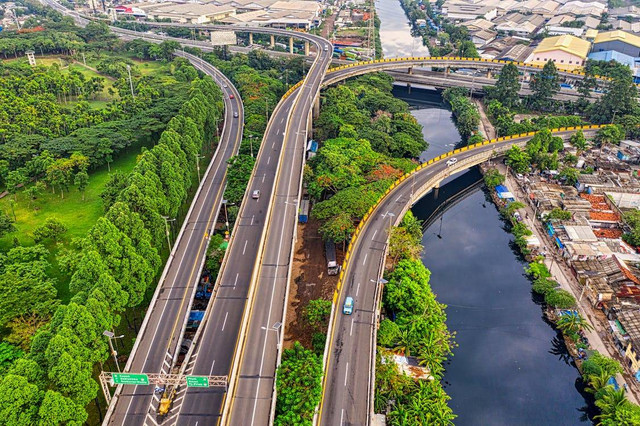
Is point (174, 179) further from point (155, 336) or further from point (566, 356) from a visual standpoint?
point (566, 356)

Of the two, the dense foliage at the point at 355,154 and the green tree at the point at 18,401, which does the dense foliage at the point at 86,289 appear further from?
the dense foliage at the point at 355,154

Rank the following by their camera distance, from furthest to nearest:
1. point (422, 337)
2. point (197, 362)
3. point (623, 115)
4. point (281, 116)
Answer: point (623, 115) < point (281, 116) < point (422, 337) < point (197, 362)

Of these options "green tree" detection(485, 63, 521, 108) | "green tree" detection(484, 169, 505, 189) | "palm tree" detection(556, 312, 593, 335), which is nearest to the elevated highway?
"green tree" detection(484, 169, 505, 189)

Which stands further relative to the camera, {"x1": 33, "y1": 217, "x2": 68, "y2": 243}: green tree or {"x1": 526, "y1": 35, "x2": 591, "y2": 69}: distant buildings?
{"x1": 526, "y1": 35, "x2": 591, "y2": 69}: distant buildings

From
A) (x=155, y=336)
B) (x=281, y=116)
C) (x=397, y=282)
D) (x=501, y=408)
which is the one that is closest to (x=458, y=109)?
(x=281, y=116)

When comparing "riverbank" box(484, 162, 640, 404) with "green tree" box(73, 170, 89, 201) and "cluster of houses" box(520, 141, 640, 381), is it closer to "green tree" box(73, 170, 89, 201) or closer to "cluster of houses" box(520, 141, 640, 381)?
"cluster of houses" box(520, 141, 640, 381)
